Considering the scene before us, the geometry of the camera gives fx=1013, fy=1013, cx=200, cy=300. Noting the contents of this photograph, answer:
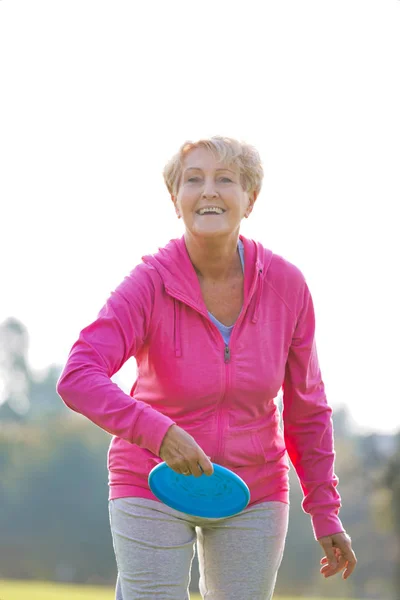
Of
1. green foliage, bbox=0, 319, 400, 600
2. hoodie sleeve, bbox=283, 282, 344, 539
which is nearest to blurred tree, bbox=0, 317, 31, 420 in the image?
green foliage, bbox=0, 319, 400, 600

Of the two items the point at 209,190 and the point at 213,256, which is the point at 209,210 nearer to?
the point at 209,190

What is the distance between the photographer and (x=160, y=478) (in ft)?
11.1

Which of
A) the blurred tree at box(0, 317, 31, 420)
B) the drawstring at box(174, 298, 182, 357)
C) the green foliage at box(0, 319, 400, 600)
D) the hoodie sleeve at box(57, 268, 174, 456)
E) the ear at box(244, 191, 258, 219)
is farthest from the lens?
the blurred tree at box(0, 317, 31, 420)

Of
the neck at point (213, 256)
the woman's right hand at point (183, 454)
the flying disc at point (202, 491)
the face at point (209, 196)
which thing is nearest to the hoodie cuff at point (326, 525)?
the flying disc at point (202, 491)

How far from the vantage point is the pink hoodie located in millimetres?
3371

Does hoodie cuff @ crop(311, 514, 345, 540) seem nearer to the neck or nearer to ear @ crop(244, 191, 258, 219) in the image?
the neck

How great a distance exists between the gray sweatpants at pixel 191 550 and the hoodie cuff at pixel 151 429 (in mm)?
350

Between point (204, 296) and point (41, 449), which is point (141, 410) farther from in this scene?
point (41, 449)

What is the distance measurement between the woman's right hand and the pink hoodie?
0.24 feet

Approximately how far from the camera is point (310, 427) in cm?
402

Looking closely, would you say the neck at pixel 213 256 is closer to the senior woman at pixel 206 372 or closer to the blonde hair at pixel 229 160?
the senior woman at pixel 206 372

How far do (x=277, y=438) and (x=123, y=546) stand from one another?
71 cm

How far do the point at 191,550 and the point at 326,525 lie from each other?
2.06 feet

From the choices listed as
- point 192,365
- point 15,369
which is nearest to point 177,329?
point 192,365
